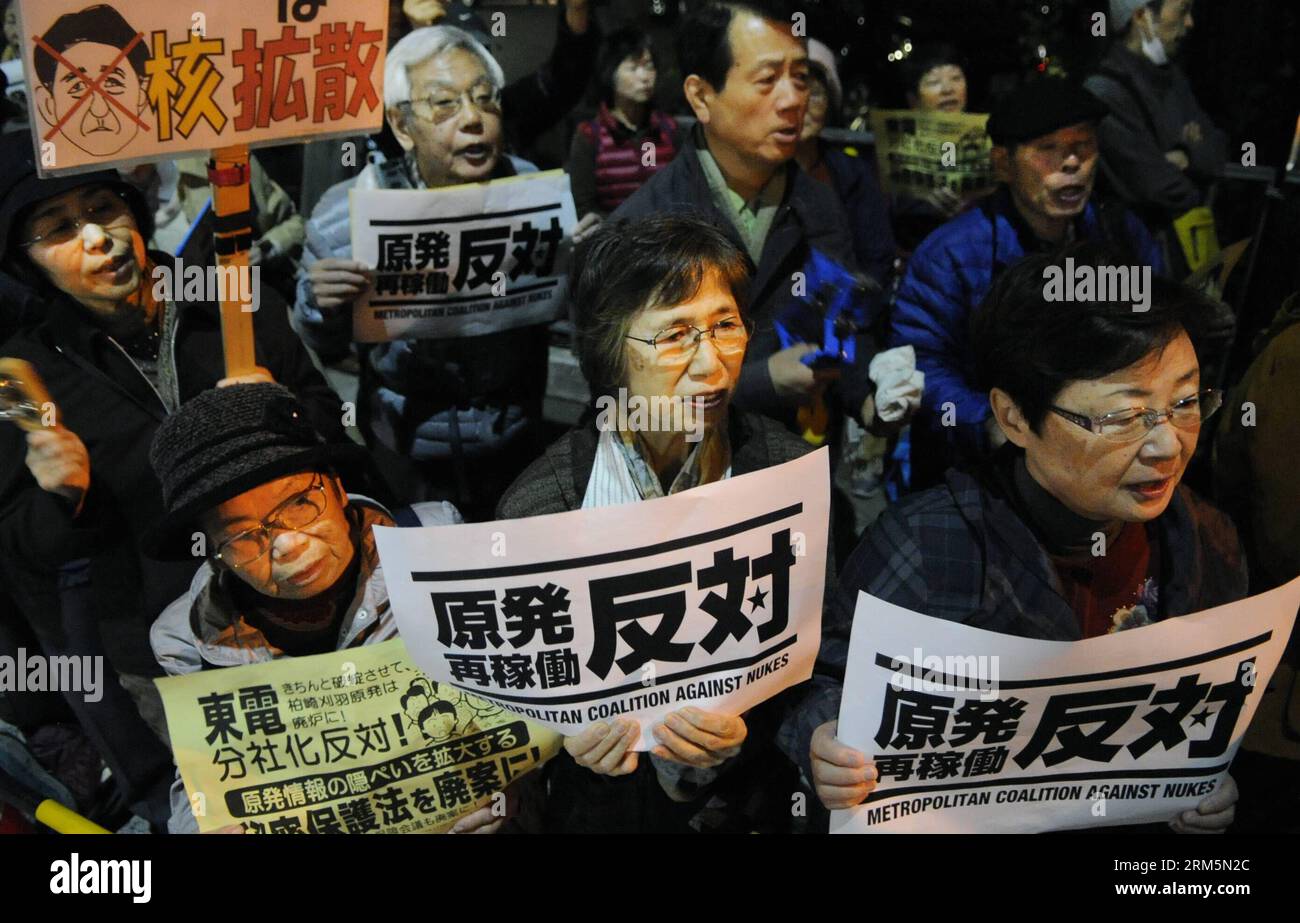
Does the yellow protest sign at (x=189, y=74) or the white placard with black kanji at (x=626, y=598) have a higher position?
the yellow protest sign at (x=189, y=74)

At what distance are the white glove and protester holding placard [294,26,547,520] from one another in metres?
0.87

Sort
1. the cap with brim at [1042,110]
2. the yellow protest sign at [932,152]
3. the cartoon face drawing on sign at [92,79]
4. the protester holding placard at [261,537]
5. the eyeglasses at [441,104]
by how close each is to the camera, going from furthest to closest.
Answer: the yellow protest sign at [932,152]
the eyeglasses at [441,104]
the cap with brim at [1042,110]
the protester holding placard at [261,537]
the cartoon face drawing on sign at [92,79]

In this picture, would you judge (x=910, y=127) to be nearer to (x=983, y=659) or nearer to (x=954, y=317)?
(x=954, y=317)

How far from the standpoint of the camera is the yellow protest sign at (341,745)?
2.53 meters

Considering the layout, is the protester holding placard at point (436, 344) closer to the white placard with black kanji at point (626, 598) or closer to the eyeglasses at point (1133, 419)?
the white placard with black kanji at point (626, 598)

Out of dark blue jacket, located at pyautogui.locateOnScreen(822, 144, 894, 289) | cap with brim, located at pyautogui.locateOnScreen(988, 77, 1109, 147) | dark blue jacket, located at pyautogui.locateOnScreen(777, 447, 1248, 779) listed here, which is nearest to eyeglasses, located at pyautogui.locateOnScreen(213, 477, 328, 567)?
dark blue jacket, located at pyautogui.locateOnScreen(777, 447, 1248, 779)

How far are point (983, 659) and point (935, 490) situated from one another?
0.35 meters

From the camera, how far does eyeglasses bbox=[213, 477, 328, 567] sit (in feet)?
7.97

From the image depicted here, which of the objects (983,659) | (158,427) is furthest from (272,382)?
(983,659)

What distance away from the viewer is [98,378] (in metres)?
2.58

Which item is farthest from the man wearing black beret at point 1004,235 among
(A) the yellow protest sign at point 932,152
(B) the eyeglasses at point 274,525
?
(B) the eyeglasses at point 274,525

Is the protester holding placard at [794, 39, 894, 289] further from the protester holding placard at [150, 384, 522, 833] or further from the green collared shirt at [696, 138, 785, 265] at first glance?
the protester holding placard at [150, 384, 522, 833]

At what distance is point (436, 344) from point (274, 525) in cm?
74

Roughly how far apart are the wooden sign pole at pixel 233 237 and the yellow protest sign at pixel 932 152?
6.03ft
